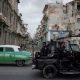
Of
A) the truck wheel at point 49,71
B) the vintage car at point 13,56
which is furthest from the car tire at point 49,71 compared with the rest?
the vintage car at point 13,56

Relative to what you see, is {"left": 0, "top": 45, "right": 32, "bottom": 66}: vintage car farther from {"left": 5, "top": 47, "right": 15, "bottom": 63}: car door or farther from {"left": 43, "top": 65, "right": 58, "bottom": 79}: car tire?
{"left": 43, "top": 65, "right": 58, "bottom": 79}: car tire

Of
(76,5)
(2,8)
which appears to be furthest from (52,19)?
(2,8)

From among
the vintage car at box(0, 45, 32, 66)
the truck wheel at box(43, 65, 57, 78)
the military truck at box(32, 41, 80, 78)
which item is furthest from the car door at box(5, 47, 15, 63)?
the truck wheel at box(43, 65, 57, 78)

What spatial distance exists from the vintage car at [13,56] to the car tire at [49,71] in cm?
723

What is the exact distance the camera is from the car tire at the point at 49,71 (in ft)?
51.0

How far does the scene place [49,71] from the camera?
15688mm

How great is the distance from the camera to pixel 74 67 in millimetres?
15688

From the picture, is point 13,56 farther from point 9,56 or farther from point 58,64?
point 58,64

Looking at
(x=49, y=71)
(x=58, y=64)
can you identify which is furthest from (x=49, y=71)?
(x=58, y=64)

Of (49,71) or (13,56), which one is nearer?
(49,71)

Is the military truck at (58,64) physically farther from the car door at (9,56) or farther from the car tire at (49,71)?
the car door at (9,56)

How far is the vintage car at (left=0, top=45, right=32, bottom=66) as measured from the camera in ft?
73.3

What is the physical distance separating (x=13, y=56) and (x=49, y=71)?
7338 millimetres

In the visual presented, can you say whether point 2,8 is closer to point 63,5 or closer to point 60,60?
point 60,60
